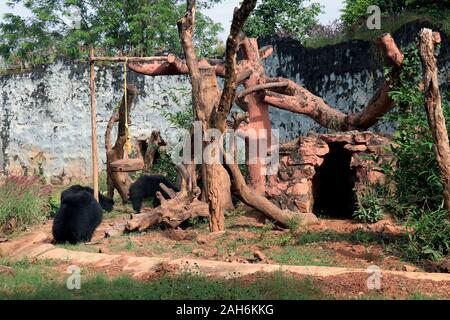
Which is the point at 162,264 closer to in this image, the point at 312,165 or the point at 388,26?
the point at 312,165

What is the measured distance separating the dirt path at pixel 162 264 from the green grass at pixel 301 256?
2.14ft

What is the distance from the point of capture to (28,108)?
59.5 ft

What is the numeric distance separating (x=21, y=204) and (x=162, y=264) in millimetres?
5508

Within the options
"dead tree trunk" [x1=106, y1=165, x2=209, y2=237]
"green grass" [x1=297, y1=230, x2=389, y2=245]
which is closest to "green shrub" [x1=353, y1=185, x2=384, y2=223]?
"green grass" [x1=297, y1=230, x2=389, y2=245]

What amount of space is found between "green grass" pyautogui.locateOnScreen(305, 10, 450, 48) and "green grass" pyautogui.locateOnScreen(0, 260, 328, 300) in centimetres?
883

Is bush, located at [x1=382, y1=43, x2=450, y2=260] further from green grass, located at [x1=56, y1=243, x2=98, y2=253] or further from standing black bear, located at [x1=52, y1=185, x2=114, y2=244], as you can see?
standing black bear, located at [x1=52, y1=185, x2=114, y2=244]

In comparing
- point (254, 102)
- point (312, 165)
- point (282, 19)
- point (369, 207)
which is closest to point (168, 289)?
point (369, 207)

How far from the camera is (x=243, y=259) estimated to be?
7402mm

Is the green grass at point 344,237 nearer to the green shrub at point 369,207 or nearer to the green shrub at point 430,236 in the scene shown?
the green shrub at point 369,207

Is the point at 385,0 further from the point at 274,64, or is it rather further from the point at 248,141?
the point at 248,141

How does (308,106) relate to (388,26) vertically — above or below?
below
